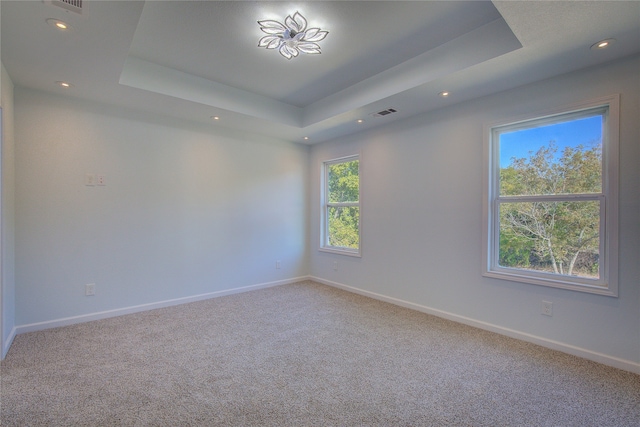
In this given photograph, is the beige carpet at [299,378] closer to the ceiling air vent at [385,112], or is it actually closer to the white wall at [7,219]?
the white wall at [7,219]

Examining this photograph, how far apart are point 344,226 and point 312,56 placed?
8.63ft

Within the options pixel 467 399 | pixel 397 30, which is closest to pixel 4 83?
pixel 397 30

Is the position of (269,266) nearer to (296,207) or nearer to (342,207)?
(296,207)

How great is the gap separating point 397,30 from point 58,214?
3721 mm

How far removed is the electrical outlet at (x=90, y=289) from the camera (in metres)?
3.19

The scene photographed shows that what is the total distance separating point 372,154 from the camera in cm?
418

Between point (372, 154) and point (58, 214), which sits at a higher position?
point (372, 154)

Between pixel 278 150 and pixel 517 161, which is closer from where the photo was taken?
pixel 517 161

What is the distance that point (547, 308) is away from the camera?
2.63 m

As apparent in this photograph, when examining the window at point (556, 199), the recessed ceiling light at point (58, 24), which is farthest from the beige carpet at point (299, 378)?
the recessed ceiling light at point (58, 24)

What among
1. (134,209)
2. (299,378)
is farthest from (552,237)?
(134,209)

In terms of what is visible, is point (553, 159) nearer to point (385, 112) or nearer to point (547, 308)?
point (547, 308)

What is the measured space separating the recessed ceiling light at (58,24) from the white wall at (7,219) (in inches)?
35.9

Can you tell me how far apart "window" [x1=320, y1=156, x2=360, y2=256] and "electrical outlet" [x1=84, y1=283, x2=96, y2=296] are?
308cm
